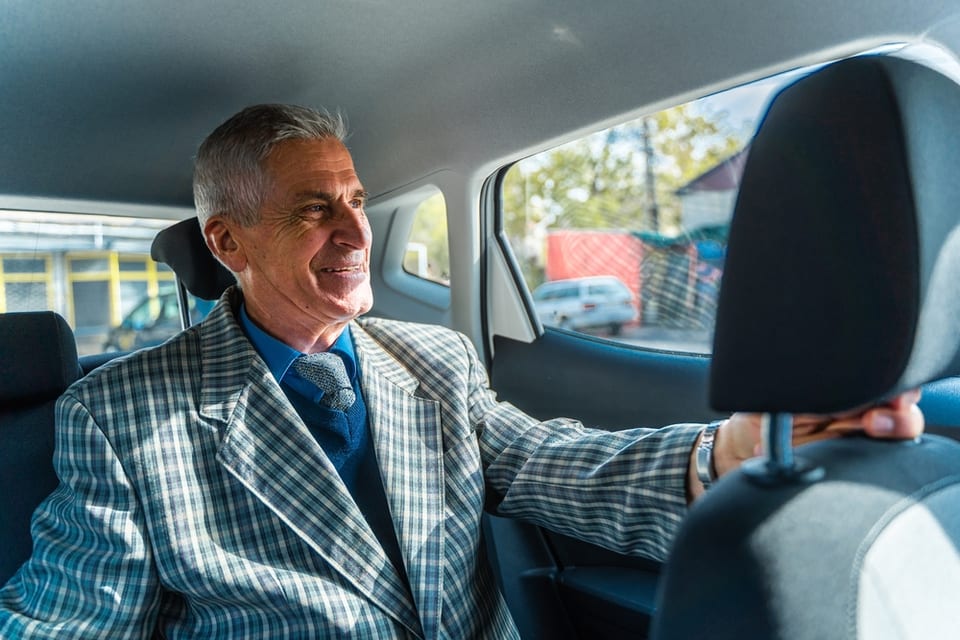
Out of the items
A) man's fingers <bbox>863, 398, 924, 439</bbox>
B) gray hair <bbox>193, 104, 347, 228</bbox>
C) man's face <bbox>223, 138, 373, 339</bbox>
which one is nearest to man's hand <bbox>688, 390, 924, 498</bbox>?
man's fingers <bbox>863, 398, 924, 439</bbox>

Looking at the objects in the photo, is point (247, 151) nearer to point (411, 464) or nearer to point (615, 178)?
point (411, 464)

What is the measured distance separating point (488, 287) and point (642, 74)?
0.96 metres

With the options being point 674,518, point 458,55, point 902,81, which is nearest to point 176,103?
point 458,55

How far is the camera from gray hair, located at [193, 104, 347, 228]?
163 centimetres

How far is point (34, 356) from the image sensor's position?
1.64m

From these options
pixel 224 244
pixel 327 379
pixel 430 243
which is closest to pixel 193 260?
pixel 224 244

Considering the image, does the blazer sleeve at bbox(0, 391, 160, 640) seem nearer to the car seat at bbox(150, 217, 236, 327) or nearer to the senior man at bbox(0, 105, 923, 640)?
the senior man at bbox(0, 105, 923, 640)

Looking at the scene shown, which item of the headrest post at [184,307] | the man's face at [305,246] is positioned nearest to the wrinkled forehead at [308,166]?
the man's face at [305,246]

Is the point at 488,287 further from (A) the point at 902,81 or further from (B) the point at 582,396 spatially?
(A) the point at 902,81

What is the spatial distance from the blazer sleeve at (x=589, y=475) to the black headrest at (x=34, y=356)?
0.89 metres

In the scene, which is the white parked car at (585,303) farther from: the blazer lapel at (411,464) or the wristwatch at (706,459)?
the wristwatch at (706,459)

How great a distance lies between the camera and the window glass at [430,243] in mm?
2457

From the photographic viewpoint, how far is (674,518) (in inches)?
47.7

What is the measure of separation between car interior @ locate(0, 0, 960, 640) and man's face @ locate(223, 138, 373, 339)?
0.26m
